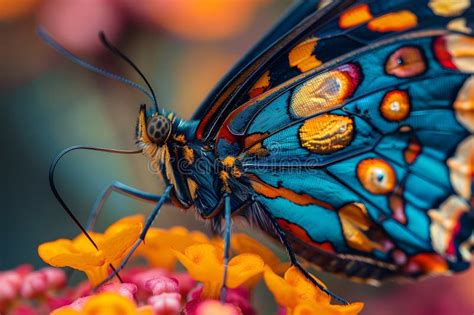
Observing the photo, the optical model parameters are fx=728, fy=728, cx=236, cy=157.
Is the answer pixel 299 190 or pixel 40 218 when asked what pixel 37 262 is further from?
pixel 299 190

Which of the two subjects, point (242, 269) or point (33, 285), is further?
point (33, 285)

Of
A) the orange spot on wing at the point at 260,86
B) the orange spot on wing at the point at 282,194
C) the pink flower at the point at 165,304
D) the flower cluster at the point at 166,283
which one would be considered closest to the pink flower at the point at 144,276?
the flower cluster at the point at 166,283

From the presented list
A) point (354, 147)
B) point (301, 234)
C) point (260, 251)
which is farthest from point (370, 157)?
point (260, 251)

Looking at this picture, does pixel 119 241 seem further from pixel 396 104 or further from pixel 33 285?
pixel 396 104

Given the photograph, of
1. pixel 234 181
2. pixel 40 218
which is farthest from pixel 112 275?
pixel 40 218

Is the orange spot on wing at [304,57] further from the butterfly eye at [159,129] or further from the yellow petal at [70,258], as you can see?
the yellow petal at [70,258]

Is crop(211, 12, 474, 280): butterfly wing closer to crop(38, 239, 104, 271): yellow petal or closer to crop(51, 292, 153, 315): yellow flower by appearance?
crop(38, 239, 104, 271): yellow petal
